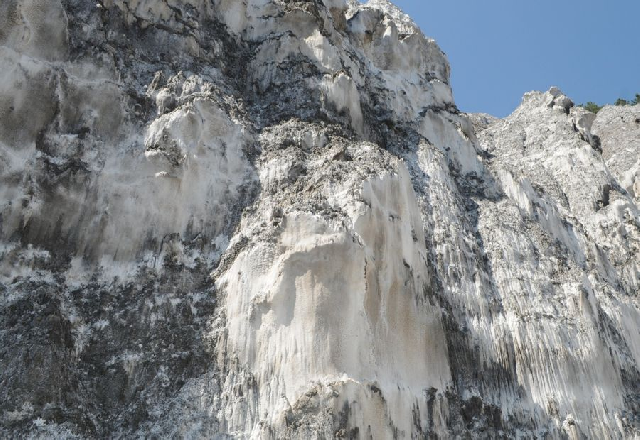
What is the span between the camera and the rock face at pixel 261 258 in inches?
532

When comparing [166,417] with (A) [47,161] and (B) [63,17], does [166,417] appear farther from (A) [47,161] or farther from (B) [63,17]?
(B) [63,17]

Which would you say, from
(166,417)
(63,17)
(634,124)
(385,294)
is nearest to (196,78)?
(63,17)

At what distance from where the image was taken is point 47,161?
52.7 ft

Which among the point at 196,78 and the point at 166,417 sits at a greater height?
the point at 196,78

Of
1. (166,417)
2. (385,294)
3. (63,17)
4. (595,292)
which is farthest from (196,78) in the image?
(595,292)

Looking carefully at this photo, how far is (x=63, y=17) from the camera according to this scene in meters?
17.8

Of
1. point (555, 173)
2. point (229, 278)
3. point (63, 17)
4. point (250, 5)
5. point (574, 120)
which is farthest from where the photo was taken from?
point (574, 120)

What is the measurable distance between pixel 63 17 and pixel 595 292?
51.8 feet

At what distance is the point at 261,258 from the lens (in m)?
14.9

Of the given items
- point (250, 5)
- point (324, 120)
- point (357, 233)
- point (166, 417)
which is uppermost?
point (250, 5)

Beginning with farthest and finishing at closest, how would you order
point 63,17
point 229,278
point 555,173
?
point 555,173 → point 63,17 → point 229,278

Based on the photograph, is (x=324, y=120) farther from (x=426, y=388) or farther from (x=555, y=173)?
(x=555, y=173)

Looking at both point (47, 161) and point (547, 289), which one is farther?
point (547, 289)

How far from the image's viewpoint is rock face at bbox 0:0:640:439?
532 inches
